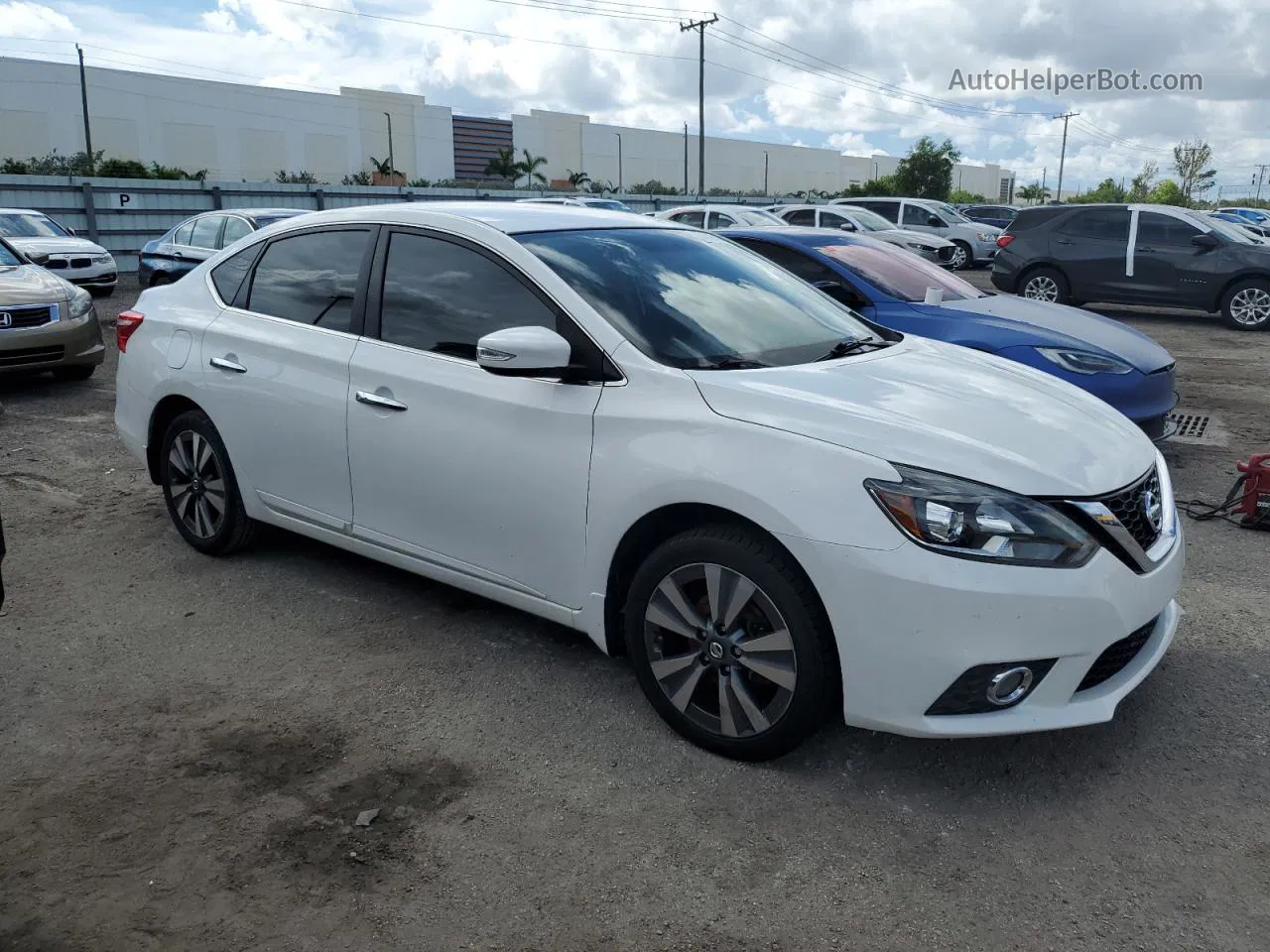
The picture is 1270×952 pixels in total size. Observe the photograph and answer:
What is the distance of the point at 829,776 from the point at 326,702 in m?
1.75

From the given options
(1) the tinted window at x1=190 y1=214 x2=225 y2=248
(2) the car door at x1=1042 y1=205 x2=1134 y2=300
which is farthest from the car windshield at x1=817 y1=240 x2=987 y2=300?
(1) the tinted window at x1=190 y1=214 x2=225 y2=248

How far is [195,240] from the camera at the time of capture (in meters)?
14.7

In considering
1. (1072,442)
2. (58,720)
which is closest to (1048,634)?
(1072,442)

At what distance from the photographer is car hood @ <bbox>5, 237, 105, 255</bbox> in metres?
17.1

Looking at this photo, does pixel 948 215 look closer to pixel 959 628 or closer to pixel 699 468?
pixel 699 468

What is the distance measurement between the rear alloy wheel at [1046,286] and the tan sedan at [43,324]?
475 inches

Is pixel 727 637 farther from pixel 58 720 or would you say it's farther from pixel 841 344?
pixel 58 720

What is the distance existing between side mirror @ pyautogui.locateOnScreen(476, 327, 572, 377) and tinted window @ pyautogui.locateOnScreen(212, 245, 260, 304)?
6.68 ft

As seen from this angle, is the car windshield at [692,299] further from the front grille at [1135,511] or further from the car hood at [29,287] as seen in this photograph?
the car hood at [29,287]

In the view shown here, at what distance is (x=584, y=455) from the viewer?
3.56 m

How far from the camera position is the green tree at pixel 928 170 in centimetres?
6309

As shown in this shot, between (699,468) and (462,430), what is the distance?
102cm

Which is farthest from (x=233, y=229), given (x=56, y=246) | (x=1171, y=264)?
(x=1171, y=264)

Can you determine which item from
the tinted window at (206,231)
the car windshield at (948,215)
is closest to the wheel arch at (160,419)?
the tinted window at (206,231)
